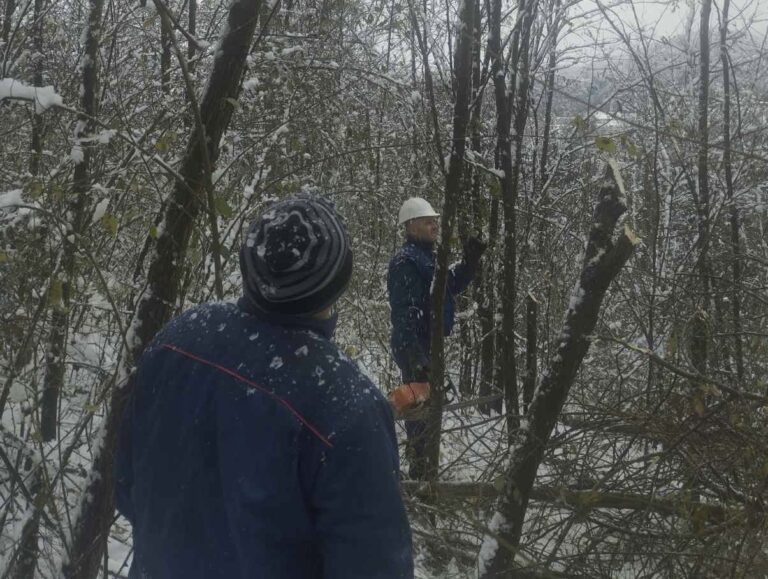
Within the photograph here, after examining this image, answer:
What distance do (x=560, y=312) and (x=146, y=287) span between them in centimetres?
584

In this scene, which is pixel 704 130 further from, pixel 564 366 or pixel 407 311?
pixel 564 366

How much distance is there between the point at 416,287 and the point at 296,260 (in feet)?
9.40

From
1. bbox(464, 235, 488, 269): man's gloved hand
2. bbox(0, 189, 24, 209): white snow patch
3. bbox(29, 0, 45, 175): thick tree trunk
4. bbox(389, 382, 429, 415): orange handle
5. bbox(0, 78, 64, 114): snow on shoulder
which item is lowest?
bbox(389, 382, 429, 415): orange handle

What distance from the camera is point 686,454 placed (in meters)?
2.21

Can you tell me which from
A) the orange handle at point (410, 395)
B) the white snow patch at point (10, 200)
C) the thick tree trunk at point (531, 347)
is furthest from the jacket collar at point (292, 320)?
the thick tree trunk at point (531, 347)

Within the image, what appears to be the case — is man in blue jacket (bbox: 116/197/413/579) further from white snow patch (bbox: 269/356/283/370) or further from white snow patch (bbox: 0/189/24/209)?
white snow patch (bbox: 0/189/24/209)

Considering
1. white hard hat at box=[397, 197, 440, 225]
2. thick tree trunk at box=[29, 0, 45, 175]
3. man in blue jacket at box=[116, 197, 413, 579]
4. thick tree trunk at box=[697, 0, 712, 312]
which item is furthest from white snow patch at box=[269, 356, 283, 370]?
thick tree trunk at box=[697, 0, 712, 312]


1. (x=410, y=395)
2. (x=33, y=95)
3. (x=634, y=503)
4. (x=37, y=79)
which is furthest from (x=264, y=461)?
(x=37, y=79)

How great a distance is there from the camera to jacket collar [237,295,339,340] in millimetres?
1253

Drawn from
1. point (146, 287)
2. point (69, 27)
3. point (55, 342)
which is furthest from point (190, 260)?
point (69, 27)

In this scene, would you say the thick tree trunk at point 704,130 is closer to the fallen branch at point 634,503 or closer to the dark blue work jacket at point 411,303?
the dark blue work jacket at point 411,303

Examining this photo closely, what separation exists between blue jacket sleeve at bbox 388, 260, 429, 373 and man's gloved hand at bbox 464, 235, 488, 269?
15.9 inches

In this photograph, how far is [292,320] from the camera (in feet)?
4.10

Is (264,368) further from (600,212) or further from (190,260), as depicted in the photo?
(190,260)
